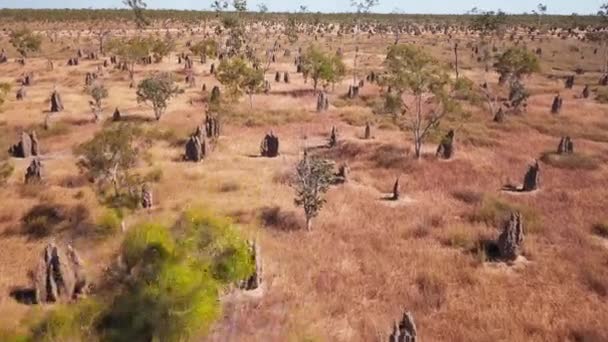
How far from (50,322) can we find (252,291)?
659 cm

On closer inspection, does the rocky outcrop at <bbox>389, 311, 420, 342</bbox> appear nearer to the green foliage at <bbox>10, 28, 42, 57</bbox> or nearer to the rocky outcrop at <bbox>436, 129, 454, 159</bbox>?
the rocky outcrop at <bbox>436, 129, 454, 159</bbox>

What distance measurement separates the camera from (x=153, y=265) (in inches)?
556

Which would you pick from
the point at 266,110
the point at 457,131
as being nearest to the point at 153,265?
the point at 457,131

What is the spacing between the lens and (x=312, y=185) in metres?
25.8

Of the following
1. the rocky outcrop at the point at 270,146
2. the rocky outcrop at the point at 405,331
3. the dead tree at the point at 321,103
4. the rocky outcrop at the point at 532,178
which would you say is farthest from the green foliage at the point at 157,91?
the rocky outcrop at the point at 405,331

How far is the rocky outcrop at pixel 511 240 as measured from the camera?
22109 millimetres

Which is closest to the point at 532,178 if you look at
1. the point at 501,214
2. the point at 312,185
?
the point at 501,214

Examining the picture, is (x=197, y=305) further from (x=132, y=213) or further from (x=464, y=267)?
(x=132, y=213)

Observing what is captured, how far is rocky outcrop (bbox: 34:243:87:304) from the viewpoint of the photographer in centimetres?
1805

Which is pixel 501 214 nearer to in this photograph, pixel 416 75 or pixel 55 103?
pixel 416 75

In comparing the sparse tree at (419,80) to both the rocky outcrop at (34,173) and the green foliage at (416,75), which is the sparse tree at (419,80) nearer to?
the green foliage at (416,75)

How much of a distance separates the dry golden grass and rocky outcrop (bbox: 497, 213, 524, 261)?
65 centimetres

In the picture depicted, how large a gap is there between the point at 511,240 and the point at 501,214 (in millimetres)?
4154

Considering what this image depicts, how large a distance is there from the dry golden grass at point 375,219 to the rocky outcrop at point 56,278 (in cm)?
88
